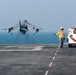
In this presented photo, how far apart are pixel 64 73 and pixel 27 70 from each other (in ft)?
6.87

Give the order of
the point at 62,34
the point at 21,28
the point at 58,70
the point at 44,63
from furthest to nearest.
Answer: the point at 21,28
the point at 62,34
the point at 44,63
the point at 58,70

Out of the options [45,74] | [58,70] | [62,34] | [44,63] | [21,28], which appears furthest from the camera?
[21,28]

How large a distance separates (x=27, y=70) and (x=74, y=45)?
67.8ft

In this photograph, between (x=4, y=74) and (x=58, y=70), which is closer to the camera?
(x=4, y=74)

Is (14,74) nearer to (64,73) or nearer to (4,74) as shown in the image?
(4,74)

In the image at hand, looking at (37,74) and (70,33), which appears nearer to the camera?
(37,74)

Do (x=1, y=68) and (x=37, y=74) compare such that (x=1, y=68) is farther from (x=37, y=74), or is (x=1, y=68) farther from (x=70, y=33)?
(x=70, y=33)

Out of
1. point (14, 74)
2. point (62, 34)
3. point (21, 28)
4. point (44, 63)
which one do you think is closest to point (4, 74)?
point (14, 74)

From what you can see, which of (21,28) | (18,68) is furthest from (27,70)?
(21,28)

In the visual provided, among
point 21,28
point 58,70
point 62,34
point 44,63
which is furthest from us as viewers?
point 21,28

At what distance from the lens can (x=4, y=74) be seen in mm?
19203

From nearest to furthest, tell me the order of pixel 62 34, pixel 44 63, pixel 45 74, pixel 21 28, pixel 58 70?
pixel 45 74 → pixel 58 70 → pixel 44 63 → pixel 62 34 → pixel 21 28

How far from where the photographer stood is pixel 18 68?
2156 centimetres

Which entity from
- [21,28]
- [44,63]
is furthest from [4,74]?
[21,28]
